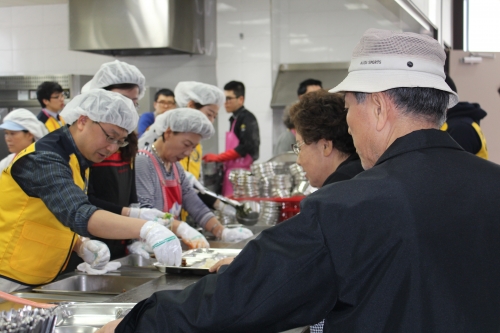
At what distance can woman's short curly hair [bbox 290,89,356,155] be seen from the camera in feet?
7.28

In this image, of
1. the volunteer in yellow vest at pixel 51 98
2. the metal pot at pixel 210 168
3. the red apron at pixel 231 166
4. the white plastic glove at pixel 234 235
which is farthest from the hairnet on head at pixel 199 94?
the volunteer in yellow vest at pixel 51 98

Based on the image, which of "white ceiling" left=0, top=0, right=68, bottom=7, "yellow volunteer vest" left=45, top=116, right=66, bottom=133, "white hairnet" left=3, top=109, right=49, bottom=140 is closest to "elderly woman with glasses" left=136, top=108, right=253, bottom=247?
"white hairnet" left=3, top=109, right=49, bottom=140

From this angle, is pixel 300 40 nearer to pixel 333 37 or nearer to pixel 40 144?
pixel 333 37

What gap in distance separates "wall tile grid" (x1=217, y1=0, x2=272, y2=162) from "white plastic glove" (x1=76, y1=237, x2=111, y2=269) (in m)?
4.90

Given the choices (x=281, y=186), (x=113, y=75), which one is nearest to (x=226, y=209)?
(x=281, y=186)

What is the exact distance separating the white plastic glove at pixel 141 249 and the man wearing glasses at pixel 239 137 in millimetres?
A: 3311

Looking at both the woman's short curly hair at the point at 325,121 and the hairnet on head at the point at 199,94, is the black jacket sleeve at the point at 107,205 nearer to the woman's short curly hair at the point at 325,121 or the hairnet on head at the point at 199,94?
the woman's short curly hair at the point at 325,121

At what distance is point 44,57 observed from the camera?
332 inches

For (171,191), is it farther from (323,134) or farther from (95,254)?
(323,134)

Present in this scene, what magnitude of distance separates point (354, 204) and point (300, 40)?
643 centimetres

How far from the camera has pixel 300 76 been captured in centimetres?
716

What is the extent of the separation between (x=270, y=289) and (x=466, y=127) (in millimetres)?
3236

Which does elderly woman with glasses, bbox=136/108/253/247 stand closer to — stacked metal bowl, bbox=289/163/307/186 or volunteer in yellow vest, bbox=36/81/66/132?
stacked metal bowl, bbox=289/163/307/186

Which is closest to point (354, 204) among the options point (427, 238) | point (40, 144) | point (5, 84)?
point (427, 238)
